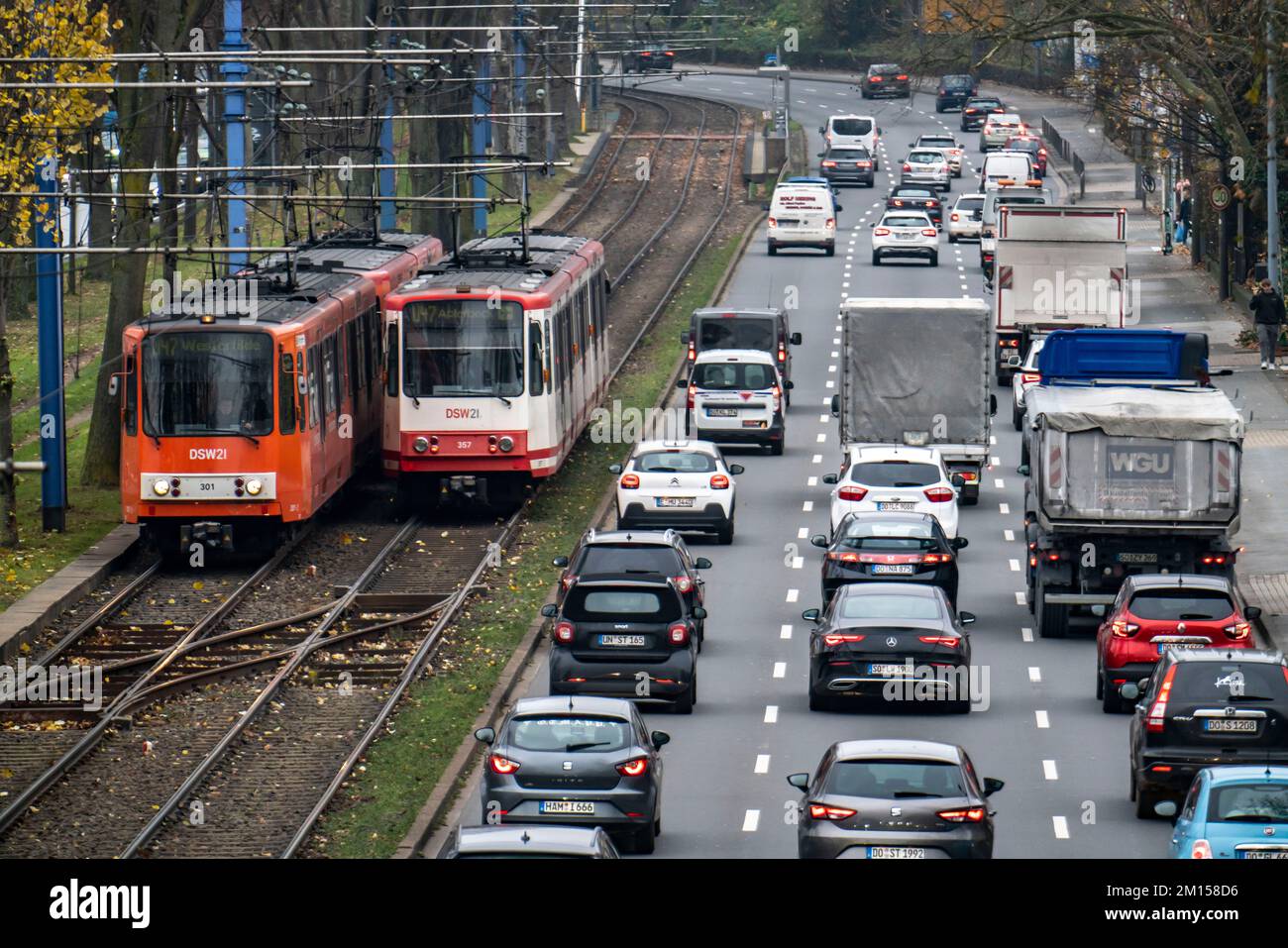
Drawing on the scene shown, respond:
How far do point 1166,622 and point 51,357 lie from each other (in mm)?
16454

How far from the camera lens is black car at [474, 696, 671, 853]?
64.2ft

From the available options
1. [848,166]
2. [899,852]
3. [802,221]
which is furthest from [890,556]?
[848,166]

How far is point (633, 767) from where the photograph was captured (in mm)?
19781

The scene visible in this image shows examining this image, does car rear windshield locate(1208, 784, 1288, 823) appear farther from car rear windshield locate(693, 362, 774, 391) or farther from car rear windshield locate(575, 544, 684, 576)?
car rear windshield locate(693, 362, 774, 391)

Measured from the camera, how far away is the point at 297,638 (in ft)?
95.7

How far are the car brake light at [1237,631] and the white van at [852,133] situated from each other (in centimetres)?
6759

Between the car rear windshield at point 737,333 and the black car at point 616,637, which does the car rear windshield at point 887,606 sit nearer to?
the black car at point 616,637

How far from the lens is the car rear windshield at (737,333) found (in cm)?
4709

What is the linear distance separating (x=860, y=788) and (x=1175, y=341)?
17.2m

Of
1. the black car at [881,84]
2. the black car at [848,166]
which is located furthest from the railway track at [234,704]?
the black car at [881,84]
